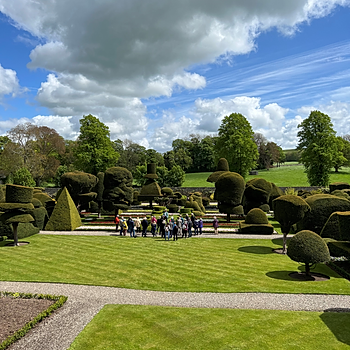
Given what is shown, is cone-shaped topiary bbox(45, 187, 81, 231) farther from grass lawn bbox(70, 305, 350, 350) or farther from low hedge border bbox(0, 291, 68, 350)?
grass lawn bbox(70, 305, 350, 350)

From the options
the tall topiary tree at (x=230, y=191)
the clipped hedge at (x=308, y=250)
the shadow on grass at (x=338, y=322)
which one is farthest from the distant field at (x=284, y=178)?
the shadow on grass at (x=338, y=322)

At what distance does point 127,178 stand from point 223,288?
20.1m

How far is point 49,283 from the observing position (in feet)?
39.6

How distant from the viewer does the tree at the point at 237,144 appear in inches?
1918

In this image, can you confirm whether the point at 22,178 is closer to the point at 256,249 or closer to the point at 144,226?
the point at 144,226

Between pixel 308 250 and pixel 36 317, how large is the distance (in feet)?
33.5

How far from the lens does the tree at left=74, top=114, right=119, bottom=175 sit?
50312 mm

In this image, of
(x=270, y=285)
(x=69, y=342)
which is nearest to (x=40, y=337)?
(x=69, y=342)

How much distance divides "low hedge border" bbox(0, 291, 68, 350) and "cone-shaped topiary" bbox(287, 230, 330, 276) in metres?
9.13

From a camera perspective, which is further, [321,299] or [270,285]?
[270,285]

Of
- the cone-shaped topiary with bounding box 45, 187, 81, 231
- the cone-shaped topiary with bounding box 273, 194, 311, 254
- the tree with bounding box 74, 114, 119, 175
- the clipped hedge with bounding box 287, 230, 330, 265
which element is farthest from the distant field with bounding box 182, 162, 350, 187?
the clipped hedge with bounding box 287, 230, 330, 265

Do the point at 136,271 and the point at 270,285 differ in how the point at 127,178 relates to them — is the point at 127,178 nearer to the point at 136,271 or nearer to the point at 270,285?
the point at 136,271

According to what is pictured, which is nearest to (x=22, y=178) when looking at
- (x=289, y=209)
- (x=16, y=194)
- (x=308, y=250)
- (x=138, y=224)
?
(x=16, y=194)

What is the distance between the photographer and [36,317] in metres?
8.79
